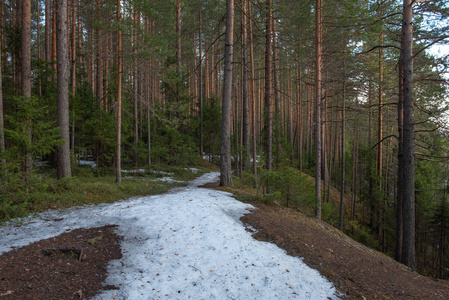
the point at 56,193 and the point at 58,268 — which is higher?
the point at 56,193

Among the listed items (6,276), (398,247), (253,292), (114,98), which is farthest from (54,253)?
(398,247)

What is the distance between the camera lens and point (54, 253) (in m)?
3.78

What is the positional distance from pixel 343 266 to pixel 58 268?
4621 mm

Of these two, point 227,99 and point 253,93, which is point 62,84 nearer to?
point 227,99

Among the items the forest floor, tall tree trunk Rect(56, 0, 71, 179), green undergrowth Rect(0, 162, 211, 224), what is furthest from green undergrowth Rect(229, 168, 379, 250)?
tall tree trunk Rect(56, 0, 71, 179)

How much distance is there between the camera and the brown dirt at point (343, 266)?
3.67 m

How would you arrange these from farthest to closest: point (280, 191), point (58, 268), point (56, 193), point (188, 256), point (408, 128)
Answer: point (280, 191) < point (56, 193) < point (408, 128) < point (188, 256) < point (58, 268)

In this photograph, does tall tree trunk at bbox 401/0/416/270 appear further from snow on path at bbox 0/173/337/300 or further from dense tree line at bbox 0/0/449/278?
snow on path at bbox 0/173/337/300

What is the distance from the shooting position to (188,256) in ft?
13.3

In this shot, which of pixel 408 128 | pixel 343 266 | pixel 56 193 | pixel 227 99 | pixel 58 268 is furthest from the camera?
pixel 227 99

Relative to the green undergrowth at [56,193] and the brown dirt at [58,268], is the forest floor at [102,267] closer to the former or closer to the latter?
the brown dirt at [58,268]

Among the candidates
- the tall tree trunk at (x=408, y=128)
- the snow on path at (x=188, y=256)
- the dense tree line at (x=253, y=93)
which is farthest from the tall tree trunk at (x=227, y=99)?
the tall tree trunk at (x=408, y=128)

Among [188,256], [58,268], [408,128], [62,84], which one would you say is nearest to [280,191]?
[408,128]

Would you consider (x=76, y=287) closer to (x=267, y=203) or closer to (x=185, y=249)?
(x=185, y=249)
